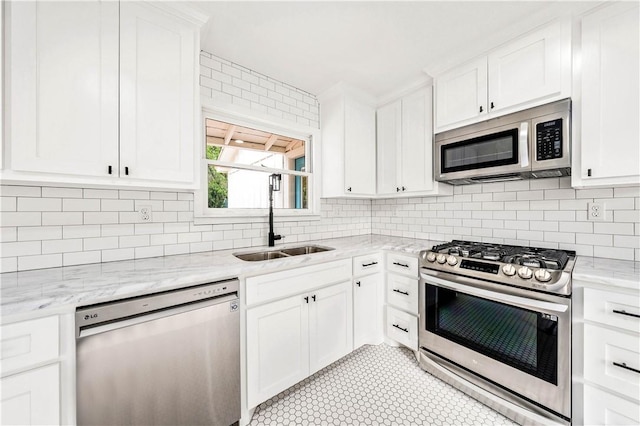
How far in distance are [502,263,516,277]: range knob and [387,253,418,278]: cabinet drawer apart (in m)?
0.65

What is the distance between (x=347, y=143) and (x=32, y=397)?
2.53 meters

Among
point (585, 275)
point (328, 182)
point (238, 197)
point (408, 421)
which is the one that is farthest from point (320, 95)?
point (408, 421)

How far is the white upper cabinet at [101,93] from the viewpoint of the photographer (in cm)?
115

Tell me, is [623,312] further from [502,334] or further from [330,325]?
[330,325]

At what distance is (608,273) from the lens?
1.33 m

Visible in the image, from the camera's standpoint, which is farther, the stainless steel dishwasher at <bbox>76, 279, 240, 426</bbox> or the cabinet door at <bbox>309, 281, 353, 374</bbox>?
the cabinet door at <bbox>309, 281, 353, 374</bbox>

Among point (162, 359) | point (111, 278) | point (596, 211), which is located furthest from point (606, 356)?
point (111, 278)

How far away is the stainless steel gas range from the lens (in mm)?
1396

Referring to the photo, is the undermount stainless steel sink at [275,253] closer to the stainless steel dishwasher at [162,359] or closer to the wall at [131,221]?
the wall at [131,221]

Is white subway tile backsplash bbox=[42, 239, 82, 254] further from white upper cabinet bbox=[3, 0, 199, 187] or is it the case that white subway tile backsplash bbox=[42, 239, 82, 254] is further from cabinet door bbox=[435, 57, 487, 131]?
cabinet door bbox=[435, 57, 487, 131]

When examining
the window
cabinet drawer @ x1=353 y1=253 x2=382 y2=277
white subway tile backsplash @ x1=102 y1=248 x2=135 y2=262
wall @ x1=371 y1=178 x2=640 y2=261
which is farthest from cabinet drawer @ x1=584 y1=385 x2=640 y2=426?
white subway tile backsplash @ x1=102 y1=248 x2=135 y2=262

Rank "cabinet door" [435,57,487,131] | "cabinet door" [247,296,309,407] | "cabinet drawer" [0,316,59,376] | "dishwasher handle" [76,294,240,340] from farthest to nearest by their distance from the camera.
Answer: "cabinet door" [435,57,487,131] < "cabinet door" [247,296,309,407] < "dishwasher handle" [76,294,240,340] < "cabinet drawer" [0,316,59,376]

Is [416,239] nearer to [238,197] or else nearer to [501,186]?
[501,186]

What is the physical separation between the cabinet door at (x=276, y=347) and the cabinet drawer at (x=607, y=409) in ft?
5.18
